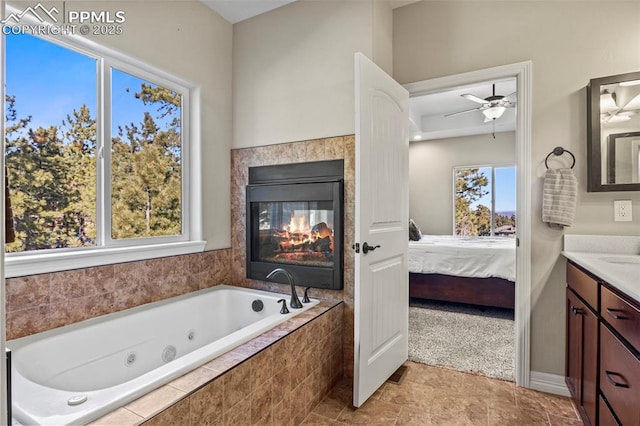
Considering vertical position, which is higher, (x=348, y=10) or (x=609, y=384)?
(x=348, y=10)

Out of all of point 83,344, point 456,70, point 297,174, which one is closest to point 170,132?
point 297,174

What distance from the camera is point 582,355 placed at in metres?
1.72

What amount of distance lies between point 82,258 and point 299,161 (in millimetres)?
1537

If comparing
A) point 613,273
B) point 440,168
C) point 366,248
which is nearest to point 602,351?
point 613,273

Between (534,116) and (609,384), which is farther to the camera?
(534,116)

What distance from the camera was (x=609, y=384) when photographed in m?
1.34

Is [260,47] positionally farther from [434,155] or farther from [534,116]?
[434,155]

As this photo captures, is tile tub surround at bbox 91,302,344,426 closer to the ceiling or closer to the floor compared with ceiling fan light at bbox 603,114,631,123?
closer to the floor

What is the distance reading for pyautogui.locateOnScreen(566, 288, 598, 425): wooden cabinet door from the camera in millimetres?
1536

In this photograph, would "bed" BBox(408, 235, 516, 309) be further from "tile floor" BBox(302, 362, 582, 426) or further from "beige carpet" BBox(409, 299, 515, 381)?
"tile floor" BBox(302, 362, 582, 426)

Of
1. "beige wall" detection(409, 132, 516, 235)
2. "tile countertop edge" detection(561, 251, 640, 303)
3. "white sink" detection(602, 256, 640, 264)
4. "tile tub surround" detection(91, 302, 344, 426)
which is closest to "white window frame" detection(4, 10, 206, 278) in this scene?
"tile tub surround" detection(91, 302, 344, 426)

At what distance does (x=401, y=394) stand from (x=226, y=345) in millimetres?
1295

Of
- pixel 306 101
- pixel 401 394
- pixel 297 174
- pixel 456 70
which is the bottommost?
pixel 401 394

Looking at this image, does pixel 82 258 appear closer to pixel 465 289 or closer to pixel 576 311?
pixel 576 311
